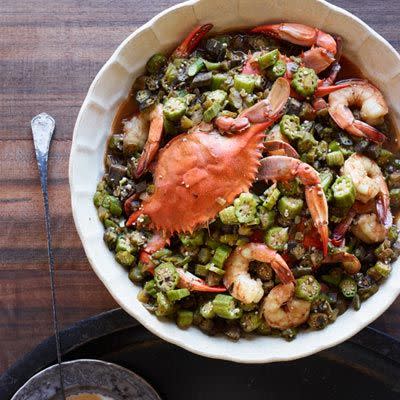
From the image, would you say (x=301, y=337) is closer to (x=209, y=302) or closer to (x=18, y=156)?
(x=209, y=302)

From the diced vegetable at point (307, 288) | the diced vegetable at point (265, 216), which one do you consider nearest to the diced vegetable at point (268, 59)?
the diced vegetable at point (265, 216)

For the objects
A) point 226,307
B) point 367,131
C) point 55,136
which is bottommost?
point 226,307

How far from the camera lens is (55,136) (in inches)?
108

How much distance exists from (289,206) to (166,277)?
0.47m

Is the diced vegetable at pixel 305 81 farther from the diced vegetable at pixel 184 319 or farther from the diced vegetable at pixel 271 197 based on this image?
the diced vegetable at pixel 184 319

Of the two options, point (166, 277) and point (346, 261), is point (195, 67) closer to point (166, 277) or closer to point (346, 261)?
point (166, 277)

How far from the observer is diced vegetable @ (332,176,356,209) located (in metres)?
2.29

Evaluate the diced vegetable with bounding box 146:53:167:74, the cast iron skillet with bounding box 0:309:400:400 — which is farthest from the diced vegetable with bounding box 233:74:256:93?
the cast iron skillet with bounding box 0:309:400:400

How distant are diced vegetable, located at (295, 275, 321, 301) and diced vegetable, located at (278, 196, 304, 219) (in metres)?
0.21

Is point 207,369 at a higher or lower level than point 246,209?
lower

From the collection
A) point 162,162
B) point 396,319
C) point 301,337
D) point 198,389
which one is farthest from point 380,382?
point 162,162

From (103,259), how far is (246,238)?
1.61ft

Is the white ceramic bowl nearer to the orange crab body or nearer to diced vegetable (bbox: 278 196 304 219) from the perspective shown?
the orange crab body

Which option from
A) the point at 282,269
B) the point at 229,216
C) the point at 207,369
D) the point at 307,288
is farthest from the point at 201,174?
the point at 207,369
